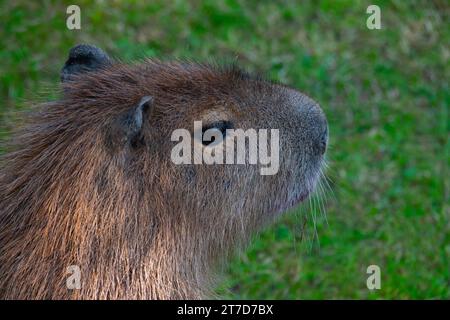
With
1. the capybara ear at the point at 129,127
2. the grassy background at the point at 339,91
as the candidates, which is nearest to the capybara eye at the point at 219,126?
the capybara ear at the point at 129,127

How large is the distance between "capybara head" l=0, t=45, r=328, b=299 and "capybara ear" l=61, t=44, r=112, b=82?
0.65ft

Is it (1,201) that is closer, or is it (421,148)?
(1,201)

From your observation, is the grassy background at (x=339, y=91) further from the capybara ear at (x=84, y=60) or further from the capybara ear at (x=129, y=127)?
the capybara ear at (x=129, y=127)

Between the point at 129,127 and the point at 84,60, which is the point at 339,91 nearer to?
the point at 84,60

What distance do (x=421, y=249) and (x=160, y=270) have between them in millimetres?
2556

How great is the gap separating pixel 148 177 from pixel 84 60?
969 mm

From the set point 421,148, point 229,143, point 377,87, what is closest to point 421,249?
point 421,148

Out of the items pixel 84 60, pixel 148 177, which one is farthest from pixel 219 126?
pixel 84 60

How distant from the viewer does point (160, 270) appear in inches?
159

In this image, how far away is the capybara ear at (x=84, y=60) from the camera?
464cm

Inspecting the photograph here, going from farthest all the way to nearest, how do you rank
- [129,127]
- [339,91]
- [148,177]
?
[339,91]
[148,177]
[129,127]

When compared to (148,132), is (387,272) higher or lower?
lower

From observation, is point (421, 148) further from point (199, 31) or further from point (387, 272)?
point (199, 31)

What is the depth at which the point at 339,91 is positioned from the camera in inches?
284
